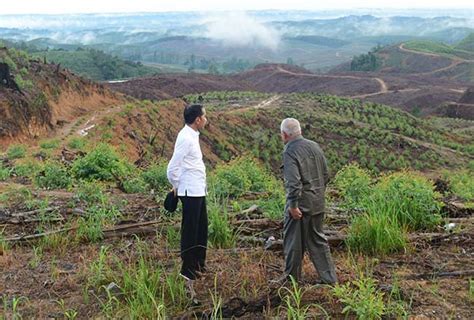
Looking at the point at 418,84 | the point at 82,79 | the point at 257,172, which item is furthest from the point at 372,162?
the point at 418,84

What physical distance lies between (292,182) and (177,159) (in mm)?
995

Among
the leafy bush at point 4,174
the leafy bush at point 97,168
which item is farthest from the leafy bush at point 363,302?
the leafy bush at point 4,174

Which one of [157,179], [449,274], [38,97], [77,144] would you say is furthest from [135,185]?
[38,97]

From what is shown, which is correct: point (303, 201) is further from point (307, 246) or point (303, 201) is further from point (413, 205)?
point (413, 205)

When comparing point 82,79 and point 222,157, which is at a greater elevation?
point 82,79

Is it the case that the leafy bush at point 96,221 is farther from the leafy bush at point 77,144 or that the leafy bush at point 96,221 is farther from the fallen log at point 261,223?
the leafy bush at point 77,144

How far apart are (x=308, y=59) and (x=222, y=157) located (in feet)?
491

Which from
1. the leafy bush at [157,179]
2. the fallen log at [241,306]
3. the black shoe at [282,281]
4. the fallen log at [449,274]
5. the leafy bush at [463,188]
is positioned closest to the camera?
the fallen log at [241,306]

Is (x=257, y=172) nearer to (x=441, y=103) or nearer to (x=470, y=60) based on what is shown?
(x=441, y=103)

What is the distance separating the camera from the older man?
461 cm

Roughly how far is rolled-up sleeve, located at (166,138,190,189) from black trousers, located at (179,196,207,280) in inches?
7.6

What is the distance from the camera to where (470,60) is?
291 ft

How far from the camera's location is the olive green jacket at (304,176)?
458 cm

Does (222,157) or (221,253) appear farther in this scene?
(222,157)
